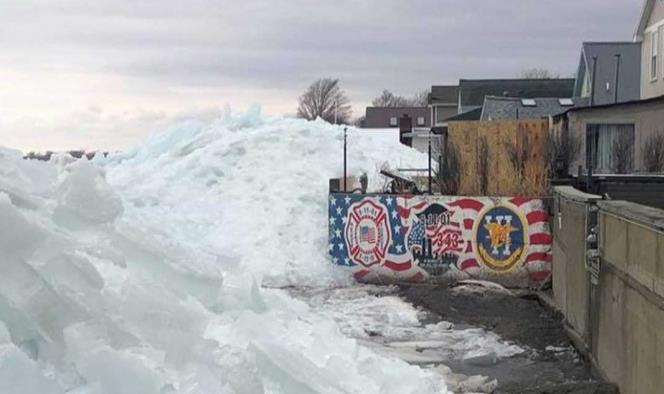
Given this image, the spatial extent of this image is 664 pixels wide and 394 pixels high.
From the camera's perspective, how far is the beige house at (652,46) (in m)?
24.2

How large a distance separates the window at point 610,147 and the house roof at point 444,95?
44.2 meters

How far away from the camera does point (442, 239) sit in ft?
53.6

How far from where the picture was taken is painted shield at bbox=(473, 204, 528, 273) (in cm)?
1595

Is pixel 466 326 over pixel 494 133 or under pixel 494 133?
under

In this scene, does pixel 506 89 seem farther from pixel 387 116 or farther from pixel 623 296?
pixel 623 296

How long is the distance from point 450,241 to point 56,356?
41.3ft

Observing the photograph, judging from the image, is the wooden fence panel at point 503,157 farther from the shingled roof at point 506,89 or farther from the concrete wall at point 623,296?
the shingled roof at point 506,89

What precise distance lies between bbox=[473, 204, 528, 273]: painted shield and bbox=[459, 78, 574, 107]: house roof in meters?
38.8

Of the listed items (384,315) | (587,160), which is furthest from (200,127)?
(384,315)

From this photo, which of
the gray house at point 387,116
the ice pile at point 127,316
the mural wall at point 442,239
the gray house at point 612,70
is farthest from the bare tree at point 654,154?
the gray house at point 387,116

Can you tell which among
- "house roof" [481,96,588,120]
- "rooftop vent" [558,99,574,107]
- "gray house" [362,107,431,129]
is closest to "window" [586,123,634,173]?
"house roof" [481,96,588,120]

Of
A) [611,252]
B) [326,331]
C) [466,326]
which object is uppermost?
[611,252]

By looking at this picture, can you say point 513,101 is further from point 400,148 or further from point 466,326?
point 466,326

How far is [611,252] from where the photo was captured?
8.88 m
